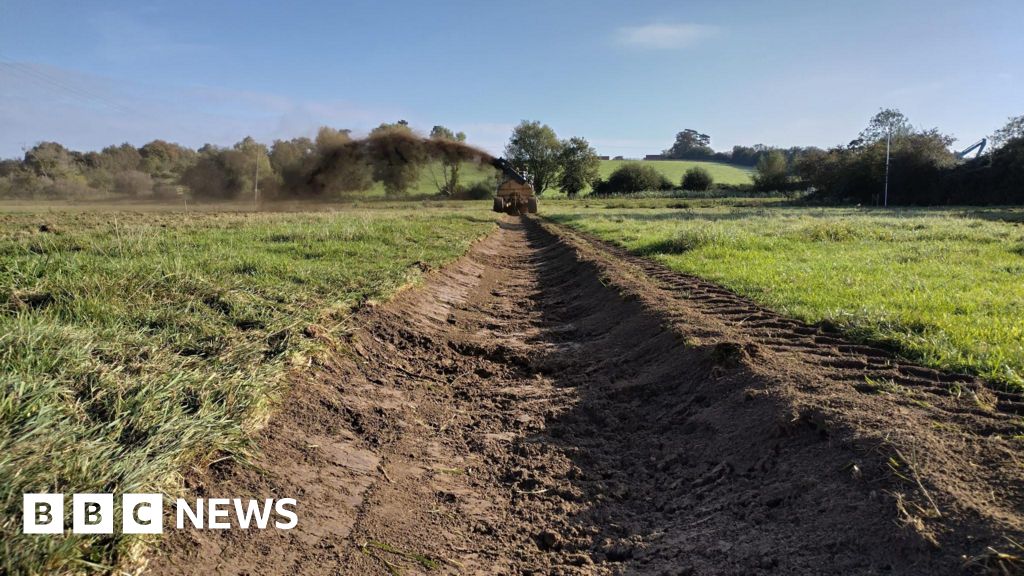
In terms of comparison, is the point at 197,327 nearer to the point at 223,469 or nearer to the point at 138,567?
the point at 223,469

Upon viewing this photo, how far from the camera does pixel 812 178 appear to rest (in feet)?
234

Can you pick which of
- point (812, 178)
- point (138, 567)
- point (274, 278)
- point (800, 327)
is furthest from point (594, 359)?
point (812, 178)

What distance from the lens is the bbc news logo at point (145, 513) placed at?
7.16 feet

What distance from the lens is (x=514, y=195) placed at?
39594mm

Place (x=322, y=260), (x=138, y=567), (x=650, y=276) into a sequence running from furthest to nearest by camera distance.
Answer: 1. (x=650, y=276)
2. (x=322, y=260)
3. (x=138, y=567)

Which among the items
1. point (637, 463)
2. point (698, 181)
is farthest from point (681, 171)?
point (637, 463)

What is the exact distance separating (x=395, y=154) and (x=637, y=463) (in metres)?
29.9

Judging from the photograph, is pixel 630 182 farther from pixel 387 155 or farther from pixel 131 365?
pixel 131 365

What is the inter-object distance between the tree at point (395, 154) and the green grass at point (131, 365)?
23.9 m

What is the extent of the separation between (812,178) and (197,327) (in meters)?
77.7

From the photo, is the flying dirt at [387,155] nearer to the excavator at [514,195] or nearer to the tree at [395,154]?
the tree at [395,154]

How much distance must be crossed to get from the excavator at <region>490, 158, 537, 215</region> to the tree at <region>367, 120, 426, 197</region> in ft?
19.8

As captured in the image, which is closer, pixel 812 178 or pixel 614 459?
pixel 614 459

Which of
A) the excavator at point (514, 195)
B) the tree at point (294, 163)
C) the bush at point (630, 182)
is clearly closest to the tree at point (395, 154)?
the tree at point (294, 163)
